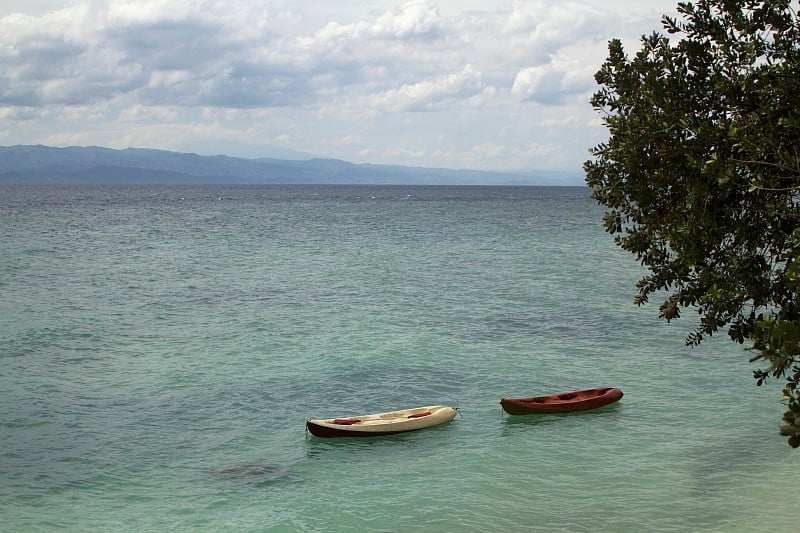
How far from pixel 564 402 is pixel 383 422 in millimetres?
6429

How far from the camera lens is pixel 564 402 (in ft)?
86.7

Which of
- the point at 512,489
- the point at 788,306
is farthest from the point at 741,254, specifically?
the point at 512,489

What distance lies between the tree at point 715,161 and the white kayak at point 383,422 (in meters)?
12.6

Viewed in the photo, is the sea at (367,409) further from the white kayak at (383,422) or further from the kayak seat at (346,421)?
the kayak seat at (346,421)

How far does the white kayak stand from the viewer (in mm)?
24031

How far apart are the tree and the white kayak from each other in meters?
12.6

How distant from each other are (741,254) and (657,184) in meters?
1.72

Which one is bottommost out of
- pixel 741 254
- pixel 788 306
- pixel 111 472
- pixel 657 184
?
pixel 111 472

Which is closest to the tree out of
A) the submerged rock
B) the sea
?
the sea

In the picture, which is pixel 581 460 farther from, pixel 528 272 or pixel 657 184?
pixel 528 272

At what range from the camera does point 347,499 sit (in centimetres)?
2025

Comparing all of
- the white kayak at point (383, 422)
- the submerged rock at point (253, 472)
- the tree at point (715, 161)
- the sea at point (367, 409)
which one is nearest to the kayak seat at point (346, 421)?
the white kayak at point (383, 422)

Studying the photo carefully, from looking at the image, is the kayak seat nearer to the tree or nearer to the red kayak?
the red kayak

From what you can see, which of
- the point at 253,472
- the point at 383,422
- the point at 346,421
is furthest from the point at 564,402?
the point at 253,472
